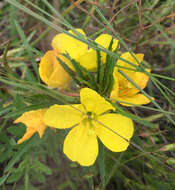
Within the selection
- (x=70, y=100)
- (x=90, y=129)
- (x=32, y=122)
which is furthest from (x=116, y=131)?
(x=32, y=122)

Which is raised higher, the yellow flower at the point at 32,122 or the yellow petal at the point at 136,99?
the yellow flower at the point at 32,122

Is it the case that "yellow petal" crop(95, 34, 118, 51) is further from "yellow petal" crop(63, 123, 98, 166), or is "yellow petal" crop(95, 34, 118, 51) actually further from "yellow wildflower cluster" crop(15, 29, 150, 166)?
"yellow petal" crop(63, 123, 98, 166)

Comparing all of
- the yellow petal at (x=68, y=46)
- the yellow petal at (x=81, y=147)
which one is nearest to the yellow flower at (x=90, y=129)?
the yellow petal at (x=81, y=147)

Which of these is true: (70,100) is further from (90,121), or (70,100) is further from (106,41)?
(106,41)

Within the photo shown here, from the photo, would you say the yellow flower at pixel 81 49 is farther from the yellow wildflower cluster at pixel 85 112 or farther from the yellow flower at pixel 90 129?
the yellow flower at pixel 90 129

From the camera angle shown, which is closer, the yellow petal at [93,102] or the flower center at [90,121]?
the yellow petal at [93,102]
